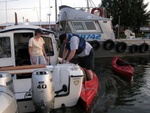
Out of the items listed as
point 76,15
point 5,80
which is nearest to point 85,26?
point 76,15

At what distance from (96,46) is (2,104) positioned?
45.3 feet

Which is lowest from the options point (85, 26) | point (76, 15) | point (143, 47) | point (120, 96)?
point (120, 96)

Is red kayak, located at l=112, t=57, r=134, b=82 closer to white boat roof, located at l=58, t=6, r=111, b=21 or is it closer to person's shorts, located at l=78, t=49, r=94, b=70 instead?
person's shorts, located at l=78, t=49, r=94, b=70

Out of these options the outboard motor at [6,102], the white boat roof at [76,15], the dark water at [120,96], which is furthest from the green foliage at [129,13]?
the outboard motor at [6,102]

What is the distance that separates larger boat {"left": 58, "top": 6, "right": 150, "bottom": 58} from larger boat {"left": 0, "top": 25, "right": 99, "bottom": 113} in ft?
27.5

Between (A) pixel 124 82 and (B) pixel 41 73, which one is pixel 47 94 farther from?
(A) pixel 124 82

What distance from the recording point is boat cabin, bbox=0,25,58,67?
25.5 feet

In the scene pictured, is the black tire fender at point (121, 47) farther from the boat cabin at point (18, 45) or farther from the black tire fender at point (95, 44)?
the boat cabin at point (18, 45)

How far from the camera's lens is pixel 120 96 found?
Result: 8039 millimetres

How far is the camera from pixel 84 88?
6.73 metres

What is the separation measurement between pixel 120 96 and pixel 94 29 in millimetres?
9451

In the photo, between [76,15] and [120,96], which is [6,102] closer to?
[120,96]

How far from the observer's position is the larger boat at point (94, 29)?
54.9ft

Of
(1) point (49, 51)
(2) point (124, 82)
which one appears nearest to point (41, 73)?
(1) point (49, 51)
